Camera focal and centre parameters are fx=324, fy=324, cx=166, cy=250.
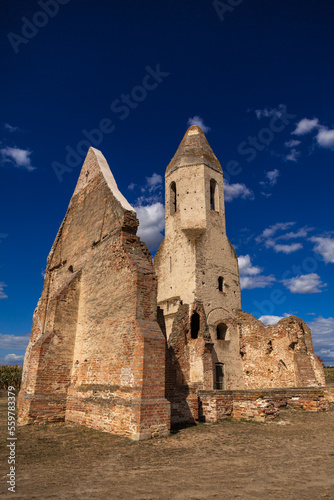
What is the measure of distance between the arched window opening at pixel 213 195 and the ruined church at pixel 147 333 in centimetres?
52

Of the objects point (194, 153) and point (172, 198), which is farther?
point (172, 198)

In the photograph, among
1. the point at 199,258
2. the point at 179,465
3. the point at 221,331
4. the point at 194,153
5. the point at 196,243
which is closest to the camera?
the point at 179,465

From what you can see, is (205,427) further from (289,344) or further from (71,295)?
(289,344)

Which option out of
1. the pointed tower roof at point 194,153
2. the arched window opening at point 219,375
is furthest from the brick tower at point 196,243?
the arched window opening at point 219,375

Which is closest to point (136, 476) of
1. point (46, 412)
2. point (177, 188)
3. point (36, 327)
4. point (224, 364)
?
point (46, 412)

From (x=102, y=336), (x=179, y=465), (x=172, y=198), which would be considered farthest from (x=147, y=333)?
(x=172, y=198)

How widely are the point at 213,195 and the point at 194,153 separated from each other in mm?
3167

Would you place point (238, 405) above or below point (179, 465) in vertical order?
above

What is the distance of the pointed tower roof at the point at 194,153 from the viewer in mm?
21984

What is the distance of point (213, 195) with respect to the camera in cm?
2231

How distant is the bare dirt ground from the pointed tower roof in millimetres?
17225

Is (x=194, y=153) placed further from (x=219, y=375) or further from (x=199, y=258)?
(x=219, y=375)

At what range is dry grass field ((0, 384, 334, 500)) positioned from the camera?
13.7 ft

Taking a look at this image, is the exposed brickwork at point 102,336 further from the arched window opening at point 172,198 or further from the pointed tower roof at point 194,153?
the pointed tower roof at point 194,153
